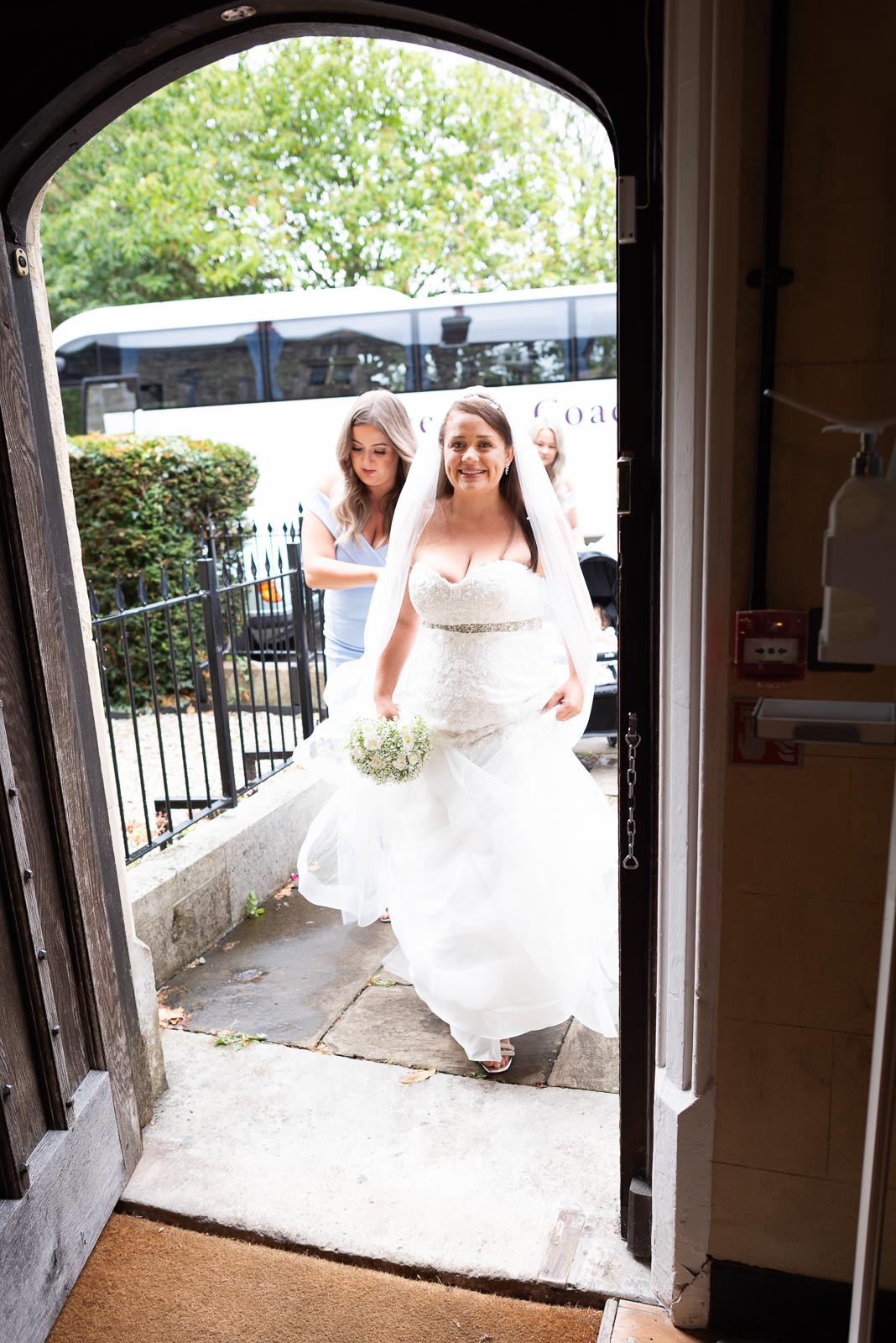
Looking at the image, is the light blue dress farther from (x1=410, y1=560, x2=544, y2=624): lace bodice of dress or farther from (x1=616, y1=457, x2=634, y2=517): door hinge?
(x1=616, y1=457, x2=634, y2=517): door hinge

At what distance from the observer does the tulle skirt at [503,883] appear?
9.86 feet

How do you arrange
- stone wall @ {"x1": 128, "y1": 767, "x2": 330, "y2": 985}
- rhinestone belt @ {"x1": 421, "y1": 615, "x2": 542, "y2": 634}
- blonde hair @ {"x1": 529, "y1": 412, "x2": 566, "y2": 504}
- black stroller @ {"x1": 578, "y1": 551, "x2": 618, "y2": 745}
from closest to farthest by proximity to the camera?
rhinestone belt @ {"x1": 421, "y1": 615, "x2": 542, "y2": 634} → stone wall @ {"x1": 128, "y1": 767, "x2": 330, "y2": 985} → blonde hair @ {"x1": 529, "y1": 412, "x2": 566, "y2": 504} → black stroller @ {"x1": 578, "y1": 551, "x2": 618, "y2": 745}

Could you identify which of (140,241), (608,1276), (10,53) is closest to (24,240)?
(10,53)

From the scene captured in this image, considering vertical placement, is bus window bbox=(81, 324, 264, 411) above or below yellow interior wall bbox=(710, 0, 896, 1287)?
above

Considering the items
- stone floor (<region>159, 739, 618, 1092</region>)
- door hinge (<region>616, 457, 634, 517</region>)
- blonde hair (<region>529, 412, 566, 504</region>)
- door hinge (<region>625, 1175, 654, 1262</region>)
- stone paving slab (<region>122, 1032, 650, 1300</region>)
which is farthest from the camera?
blonde hair (<region>529, 412, 566, 504</region>)

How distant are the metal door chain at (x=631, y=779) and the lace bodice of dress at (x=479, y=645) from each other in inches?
45.2

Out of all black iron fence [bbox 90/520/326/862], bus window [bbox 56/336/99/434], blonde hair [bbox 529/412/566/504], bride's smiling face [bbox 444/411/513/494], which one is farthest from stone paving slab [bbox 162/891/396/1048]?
bus window [bbox 56/336/99/434]

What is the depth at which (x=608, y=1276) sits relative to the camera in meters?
2.24

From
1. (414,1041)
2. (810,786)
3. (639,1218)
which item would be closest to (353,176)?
(414,1041)

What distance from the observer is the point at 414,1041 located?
323cm

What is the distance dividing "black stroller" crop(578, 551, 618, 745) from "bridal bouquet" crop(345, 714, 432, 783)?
2.53 m

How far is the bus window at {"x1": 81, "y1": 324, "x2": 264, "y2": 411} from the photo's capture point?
37.9ft

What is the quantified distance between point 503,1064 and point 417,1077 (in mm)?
273

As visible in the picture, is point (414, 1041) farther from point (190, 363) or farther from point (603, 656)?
point (190, 363)
